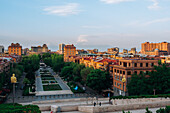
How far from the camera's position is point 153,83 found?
36500mm

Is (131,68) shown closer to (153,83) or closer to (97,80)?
(153,83)

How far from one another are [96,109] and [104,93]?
22311mm

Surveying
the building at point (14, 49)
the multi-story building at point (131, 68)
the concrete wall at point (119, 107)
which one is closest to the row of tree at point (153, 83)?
the multi-story building at point (131, 68)

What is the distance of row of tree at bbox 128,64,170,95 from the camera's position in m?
34.9

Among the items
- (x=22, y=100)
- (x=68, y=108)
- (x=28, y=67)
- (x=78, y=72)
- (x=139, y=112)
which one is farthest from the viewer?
(x=28, y=67)

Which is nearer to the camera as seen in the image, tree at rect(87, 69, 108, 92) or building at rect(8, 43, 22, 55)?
tree at rect(87, 69, 108, 92)

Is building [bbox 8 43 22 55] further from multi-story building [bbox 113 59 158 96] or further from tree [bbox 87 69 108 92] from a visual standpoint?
multi-story building [bbox 113 59 158 96]

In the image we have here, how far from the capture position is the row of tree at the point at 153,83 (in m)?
34.9

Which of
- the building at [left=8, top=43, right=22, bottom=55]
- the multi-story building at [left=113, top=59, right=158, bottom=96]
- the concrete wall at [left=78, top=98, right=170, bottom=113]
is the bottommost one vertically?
the concrete wall at [left=78, top=98, right=170, bottom=113]

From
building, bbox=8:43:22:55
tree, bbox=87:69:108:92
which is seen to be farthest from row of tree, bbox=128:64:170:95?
building, bbox=8:43:22:55

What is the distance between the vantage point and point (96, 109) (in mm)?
23484

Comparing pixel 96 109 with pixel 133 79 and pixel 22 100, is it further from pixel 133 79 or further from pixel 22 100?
pixel 22 100

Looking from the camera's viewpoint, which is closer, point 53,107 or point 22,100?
point 53,107

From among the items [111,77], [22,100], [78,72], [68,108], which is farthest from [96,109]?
[78,72]
